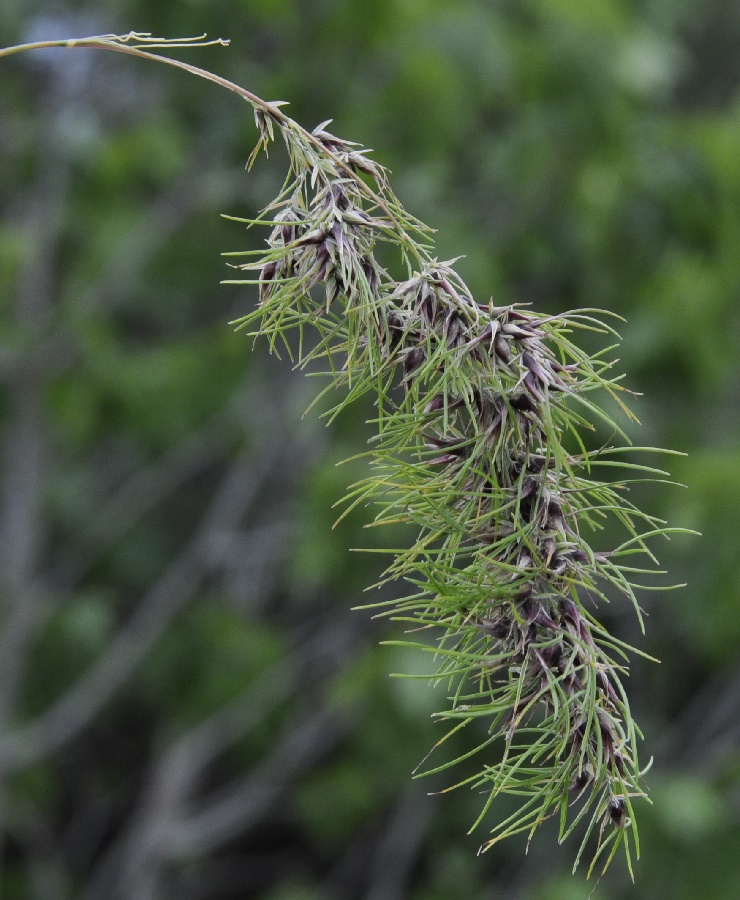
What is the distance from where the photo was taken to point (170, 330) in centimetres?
540

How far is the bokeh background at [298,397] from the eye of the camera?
3898 millimetres

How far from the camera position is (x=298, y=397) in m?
4.39

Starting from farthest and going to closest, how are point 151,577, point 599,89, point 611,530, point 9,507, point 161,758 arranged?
1. point 161,758
2. point 151,577
3. point 9,507
4. point 599,89
5. point 611,530

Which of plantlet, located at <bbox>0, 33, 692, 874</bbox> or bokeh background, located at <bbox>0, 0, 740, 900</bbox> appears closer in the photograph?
plantlet, located at <bbox>0, 33, 692, 874</bbox>

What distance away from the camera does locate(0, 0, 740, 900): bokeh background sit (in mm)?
3898

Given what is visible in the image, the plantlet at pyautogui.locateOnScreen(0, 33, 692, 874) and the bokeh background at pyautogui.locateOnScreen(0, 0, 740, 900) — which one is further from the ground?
the plantlet at pyautogui.locateOnScreen(0, 33, 692, 874)

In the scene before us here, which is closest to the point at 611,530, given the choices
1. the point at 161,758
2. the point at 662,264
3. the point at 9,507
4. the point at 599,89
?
the point at 662,264

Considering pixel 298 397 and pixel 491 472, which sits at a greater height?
pixel 491 472

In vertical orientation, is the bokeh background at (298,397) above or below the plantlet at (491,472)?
below

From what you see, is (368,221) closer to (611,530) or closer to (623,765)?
(623,765)

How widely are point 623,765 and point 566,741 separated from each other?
0.04 m

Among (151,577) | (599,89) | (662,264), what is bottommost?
(151,577)

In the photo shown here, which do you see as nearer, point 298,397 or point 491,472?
point 491,472

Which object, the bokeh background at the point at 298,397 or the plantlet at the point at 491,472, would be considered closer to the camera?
the plantlet at the point at 491,472
